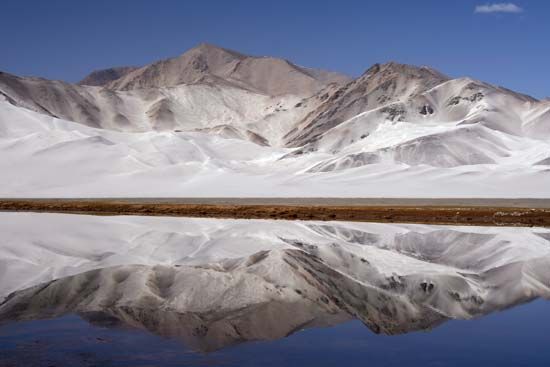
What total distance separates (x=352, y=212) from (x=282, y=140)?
90875mm

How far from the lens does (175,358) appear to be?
8133mm

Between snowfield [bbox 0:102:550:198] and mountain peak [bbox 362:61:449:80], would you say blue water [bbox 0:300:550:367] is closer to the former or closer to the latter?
snowfield [bbox 0:102:550:198]

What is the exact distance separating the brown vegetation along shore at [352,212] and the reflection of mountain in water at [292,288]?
849 cm

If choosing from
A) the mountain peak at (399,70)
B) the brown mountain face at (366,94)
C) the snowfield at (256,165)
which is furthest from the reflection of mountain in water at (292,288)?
the mountain peak at (399,70)

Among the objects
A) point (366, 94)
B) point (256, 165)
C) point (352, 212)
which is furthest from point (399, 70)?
point (352, 212)

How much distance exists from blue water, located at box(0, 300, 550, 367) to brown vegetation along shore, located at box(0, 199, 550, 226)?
18.2 m

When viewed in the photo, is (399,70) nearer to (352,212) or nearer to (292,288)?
(352,212)

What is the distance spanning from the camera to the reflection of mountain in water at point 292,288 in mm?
9984

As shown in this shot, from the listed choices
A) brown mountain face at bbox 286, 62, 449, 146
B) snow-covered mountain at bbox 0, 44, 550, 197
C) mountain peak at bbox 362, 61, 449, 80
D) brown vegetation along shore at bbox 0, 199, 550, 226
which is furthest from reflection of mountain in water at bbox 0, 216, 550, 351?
mountain peak at bbox 362, 61, 449, 80

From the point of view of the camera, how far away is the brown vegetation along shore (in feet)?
91.9

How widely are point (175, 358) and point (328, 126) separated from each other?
106856 millimetres

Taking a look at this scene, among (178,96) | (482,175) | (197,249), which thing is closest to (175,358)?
(197,249)

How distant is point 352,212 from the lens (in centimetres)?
3172

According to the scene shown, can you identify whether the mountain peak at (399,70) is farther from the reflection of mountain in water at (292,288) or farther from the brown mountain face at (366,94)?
the reflection of mountain in water at (292,288)
